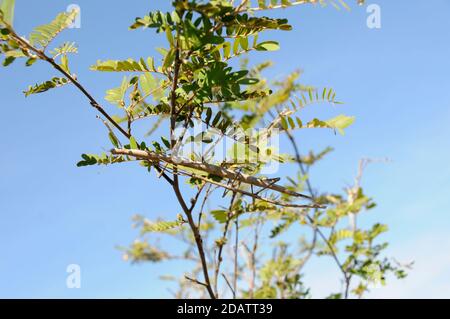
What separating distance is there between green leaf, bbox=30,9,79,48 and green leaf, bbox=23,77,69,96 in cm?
11

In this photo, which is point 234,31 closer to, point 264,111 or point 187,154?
point 187,154

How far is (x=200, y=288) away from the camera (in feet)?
10.5

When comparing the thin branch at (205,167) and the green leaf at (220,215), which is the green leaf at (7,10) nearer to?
the thin branch at (205,167)

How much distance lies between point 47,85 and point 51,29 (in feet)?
0.50

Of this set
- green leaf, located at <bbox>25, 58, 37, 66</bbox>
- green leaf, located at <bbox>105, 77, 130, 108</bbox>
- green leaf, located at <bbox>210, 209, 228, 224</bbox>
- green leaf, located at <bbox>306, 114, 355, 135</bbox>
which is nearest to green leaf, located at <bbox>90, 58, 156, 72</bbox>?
green leaf, located at <bbox>105, 77, 130, 108</bbox>

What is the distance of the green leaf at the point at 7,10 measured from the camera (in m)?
0.86

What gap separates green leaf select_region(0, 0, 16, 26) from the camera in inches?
33.8

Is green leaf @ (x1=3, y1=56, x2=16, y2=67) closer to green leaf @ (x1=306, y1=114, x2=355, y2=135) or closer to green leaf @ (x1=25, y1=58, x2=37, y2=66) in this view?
green leaf @ (x1=25, y1=58, x2=37, y2=66)

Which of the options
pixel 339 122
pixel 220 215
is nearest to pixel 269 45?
pixel 339 122

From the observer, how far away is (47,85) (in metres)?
1.09

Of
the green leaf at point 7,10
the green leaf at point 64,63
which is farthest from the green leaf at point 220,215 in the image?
the green leaf at point 7,10

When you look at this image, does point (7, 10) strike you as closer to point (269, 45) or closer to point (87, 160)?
point (87, 160)

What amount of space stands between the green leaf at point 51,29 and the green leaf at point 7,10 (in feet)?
0.31

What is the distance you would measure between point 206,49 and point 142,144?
25 cm
